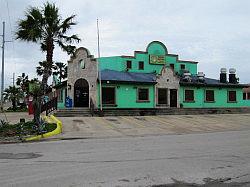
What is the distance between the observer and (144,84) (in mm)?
34562

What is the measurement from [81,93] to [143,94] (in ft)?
20.1

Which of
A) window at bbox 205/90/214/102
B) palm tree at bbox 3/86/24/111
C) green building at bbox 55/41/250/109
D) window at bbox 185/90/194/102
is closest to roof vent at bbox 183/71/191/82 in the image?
green building at bbox 55/41/250/109

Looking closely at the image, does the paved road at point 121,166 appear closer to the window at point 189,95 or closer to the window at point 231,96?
the window at point 189,95

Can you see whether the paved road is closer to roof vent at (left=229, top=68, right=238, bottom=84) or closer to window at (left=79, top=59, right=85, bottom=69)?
window at (left=79, top=59, right=85, bottom=69)

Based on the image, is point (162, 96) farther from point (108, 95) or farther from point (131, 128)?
point (131, 128)

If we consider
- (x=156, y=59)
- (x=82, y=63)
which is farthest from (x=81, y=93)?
(x=156, y=59)

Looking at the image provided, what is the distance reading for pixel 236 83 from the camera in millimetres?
41344

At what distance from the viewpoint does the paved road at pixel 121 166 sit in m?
7.71

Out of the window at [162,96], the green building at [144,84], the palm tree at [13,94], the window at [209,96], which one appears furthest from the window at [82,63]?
the palm tree at [13,94]

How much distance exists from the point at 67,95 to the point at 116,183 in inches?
1070

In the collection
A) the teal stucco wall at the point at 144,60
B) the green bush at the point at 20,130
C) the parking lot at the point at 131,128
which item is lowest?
the parking lot at the point at 131,128

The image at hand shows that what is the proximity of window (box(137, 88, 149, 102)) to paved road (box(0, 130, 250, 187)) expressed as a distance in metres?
21.3

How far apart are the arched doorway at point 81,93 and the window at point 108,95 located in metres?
1.70

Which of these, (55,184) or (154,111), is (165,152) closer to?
(55,184)
